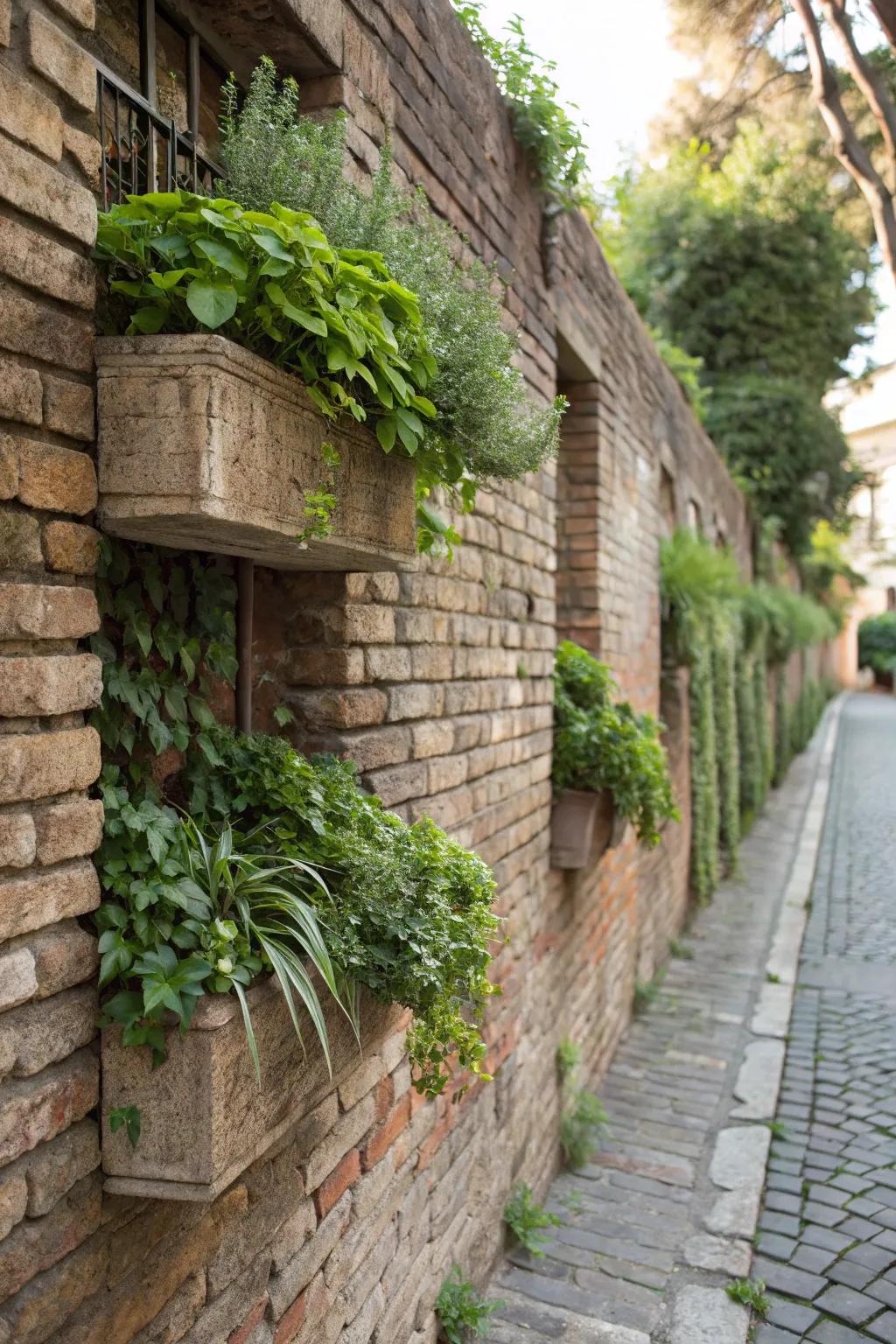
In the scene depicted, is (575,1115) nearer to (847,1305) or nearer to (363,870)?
(847,1305)

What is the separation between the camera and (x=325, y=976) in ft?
5.81

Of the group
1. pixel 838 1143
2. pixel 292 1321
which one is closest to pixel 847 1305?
pixel 838 1143

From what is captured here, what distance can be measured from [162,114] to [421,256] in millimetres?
621

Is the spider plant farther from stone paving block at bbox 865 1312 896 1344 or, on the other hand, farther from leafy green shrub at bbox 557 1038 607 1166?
leafy green shrub at bbox 557 1038 607 1166

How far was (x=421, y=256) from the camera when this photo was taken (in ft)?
7.73

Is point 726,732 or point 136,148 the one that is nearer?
point 136,148

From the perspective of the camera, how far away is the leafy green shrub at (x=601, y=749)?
4.47 meters

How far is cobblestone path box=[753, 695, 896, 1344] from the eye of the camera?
11.7 ft

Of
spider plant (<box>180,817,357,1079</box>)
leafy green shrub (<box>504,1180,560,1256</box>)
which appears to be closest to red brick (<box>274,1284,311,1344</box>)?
spider plant (<box>180,817,357,1079</box>)

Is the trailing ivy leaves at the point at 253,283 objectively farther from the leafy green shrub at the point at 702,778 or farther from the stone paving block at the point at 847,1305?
the leafy green shrub at the point at 702,778

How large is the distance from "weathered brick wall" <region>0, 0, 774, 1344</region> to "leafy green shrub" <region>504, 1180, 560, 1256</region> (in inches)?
3.3

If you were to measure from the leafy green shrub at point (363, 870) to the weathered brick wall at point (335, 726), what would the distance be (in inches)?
10.0

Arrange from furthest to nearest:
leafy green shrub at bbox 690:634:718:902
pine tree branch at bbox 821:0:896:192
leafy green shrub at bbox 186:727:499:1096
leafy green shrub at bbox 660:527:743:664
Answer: leafy green shrub at bbox 690:634:718:902 → leafy green shrub at bbox 660:527:743:664 → pine tree branch at bbox 821:0:896:192 → leafy green shrub at bbox 186:727:499:1096

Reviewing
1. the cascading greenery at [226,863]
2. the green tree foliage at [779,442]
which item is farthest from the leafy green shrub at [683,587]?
the green tree foliage at [779,442]
